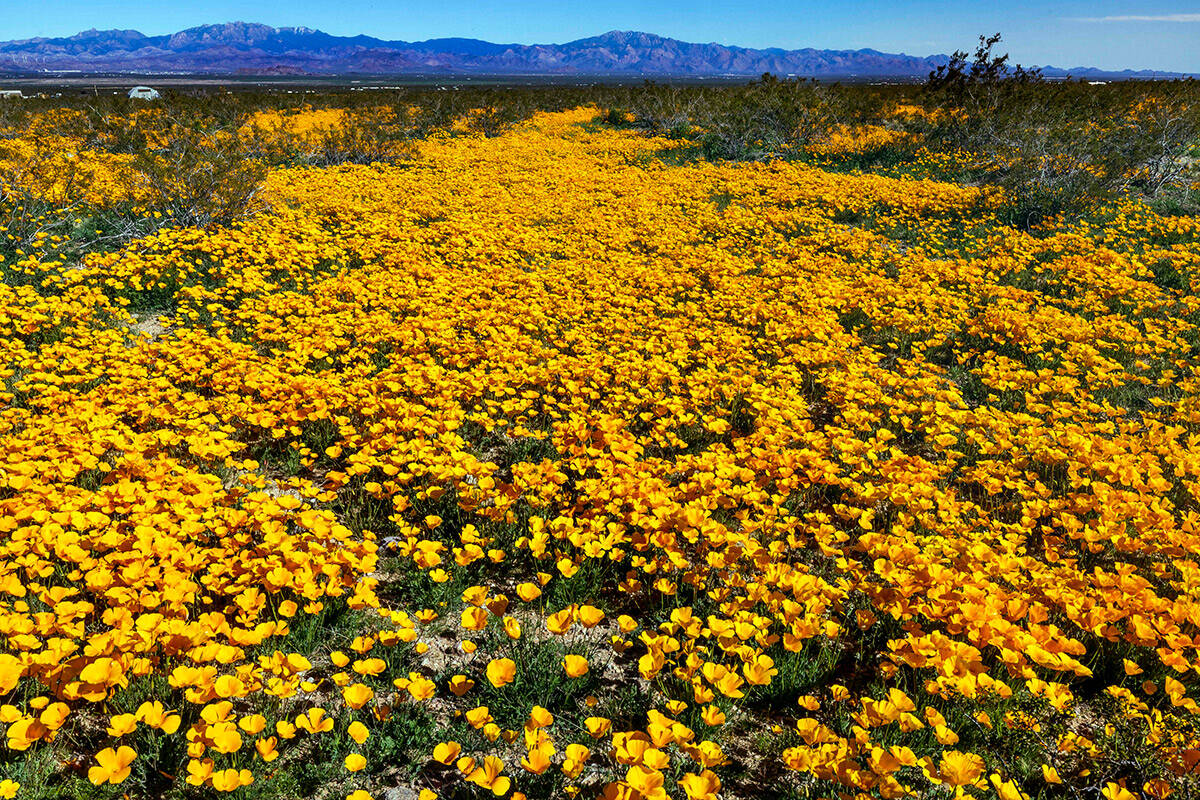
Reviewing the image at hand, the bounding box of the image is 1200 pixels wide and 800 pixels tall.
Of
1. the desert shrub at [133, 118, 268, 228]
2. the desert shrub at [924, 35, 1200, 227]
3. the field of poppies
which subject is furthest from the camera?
the desert shrub at [924, 35, 1200, 227]

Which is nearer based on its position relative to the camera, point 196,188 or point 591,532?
point 591,532

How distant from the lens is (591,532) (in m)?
3.93

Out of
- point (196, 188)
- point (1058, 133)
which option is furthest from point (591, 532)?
point (1058, 133)

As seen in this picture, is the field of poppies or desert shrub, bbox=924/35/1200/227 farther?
desert shrub, bbox=924/35/1200/227

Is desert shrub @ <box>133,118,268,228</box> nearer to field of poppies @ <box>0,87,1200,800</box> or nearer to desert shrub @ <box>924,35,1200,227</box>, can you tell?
field of poppies @ <box>0,87,1200,800</box>

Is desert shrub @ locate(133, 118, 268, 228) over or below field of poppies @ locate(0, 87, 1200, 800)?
over

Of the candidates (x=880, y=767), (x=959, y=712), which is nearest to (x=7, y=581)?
(x=880, y=767)

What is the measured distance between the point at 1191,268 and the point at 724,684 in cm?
1154

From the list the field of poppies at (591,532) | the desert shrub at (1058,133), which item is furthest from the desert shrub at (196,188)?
the desert shrub at (1058,133)

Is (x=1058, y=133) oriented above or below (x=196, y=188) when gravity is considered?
above

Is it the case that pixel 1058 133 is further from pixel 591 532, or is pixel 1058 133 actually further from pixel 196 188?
pixel 196 188

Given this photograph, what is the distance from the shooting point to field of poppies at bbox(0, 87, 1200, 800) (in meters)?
2.78

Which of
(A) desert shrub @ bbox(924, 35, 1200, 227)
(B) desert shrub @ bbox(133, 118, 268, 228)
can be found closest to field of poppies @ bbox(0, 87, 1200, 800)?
(B) desert shrub @ bbox(133, 118, 268, 228)

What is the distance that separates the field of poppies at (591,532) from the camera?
2.78 metres
